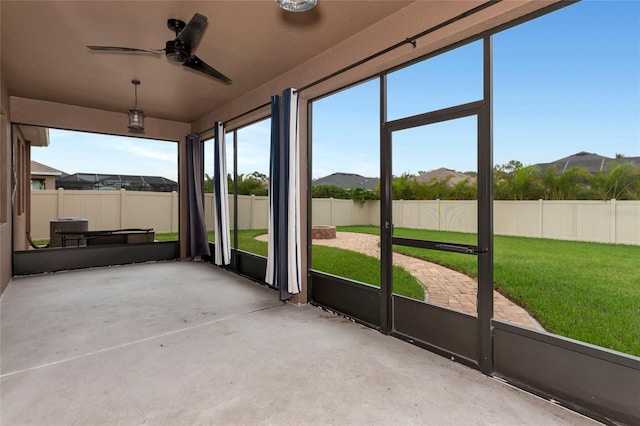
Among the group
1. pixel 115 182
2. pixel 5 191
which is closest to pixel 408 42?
pixel 5 191

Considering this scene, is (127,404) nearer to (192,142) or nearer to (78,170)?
(192,142)

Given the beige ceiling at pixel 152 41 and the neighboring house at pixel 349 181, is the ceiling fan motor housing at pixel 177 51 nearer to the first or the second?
the beige ceiling at pixel 152 41

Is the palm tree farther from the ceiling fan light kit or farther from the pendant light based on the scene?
the pendant light

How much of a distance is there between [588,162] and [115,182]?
7979 millimetres

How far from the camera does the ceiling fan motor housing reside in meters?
2.46

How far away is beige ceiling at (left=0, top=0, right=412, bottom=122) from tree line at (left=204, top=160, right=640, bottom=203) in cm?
144

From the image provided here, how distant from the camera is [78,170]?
6504 millimetres

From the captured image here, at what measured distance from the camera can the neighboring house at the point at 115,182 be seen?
6750 mm

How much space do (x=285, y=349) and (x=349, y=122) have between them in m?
3.94

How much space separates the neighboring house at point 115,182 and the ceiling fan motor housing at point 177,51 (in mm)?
4514

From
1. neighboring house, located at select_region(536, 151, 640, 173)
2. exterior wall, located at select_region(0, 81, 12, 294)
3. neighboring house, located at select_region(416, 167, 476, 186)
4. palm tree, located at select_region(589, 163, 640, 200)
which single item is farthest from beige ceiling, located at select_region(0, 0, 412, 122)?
palm tree, located at select_region(589, 163, 640, 200)

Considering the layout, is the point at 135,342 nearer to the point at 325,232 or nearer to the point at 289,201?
the point at 289,201

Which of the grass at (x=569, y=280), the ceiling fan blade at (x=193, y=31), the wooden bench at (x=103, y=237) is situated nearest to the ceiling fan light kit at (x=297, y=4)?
the ceiling fan blade at (x=193, y=31)

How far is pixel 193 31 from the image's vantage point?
2.40m
